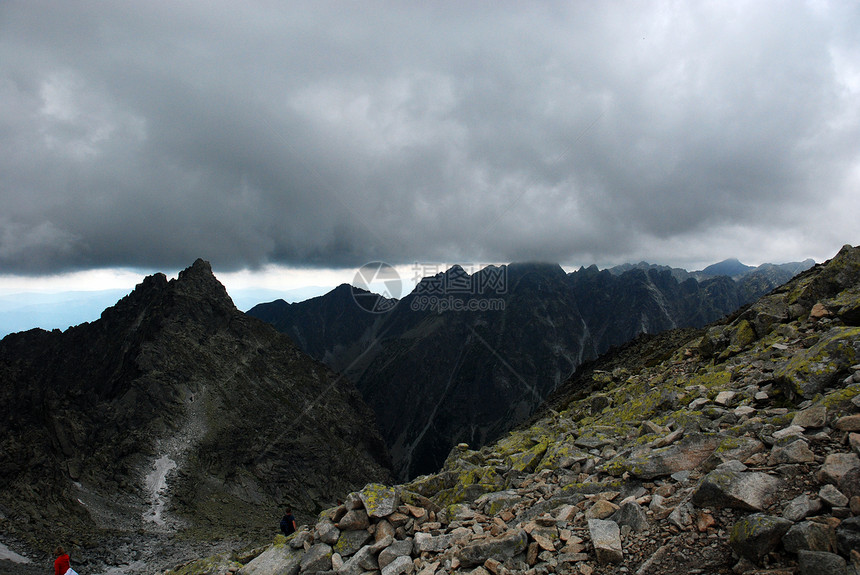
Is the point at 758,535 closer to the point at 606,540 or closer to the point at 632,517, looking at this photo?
the point at 632,517

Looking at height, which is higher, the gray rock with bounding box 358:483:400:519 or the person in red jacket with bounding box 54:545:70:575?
the gray rock with bounding box 358:483:400:519

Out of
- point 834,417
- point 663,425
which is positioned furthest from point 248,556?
point 834,417

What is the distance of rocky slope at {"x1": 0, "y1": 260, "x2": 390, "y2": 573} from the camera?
6394cm

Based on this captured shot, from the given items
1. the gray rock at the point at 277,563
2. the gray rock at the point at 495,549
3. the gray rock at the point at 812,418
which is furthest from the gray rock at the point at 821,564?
the gray rock at the point at 277,563

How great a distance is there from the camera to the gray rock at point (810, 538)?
5.61m

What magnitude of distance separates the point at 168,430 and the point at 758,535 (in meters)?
119

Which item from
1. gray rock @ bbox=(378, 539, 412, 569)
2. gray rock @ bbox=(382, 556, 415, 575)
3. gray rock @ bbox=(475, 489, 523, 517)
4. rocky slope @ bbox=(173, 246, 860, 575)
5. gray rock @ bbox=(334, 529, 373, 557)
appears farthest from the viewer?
gray rock @ bbox=(475, 489, 523, 517)

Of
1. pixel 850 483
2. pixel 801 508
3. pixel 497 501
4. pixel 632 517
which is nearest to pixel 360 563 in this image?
pixel 497 501

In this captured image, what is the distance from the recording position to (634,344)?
243 ft

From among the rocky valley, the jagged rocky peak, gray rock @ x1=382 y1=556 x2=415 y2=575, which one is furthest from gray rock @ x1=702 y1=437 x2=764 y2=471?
the jagged rocky peak

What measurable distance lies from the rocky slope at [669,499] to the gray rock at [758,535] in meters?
0.02

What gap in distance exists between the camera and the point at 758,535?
609 centimetres

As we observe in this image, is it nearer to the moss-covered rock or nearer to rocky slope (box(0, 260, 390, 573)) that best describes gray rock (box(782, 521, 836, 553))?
the moss-covered rock

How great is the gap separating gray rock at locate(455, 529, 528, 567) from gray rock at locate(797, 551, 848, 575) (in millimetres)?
5073
